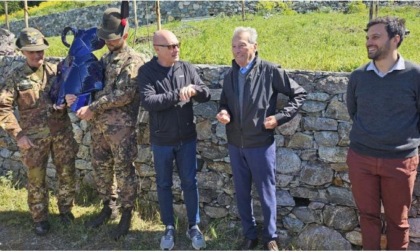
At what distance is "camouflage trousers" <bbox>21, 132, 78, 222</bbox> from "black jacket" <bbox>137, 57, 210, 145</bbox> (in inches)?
44.6

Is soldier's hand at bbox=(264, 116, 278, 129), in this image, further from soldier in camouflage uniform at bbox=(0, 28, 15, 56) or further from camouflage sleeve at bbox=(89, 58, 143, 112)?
soldier in camouflage uniform at bbox=(0, 28, 15, 56)

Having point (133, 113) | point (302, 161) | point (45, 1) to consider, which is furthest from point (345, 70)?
point (45, 1)

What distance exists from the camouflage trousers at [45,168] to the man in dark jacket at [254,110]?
1.77 m

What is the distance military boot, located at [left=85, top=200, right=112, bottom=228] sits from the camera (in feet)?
15.8

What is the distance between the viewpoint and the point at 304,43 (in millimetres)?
6465

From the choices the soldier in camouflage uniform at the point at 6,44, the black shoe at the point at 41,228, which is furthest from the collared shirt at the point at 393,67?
the soldier in camouflage uniform at the point at 6,44

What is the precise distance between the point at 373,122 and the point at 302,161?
3.68 feet

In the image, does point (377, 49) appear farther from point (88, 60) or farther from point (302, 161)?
point (88, 60)

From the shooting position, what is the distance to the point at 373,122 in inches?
136

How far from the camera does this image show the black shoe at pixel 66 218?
492cm

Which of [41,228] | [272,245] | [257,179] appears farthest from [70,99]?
[272,245]

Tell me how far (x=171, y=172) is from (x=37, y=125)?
145cm

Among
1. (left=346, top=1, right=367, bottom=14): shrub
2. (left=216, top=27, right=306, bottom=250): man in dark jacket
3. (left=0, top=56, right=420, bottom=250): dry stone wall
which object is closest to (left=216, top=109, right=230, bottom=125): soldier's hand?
(left=216, top=27, right=306, bottom=250): man in dark jacket

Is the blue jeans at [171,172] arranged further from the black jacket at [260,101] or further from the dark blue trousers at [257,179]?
the black jacket at [260,101]
